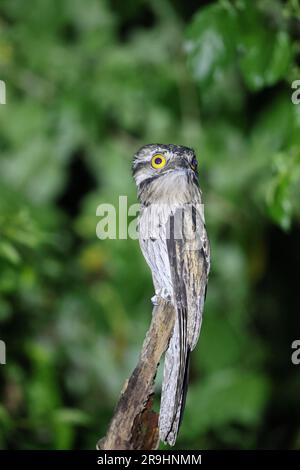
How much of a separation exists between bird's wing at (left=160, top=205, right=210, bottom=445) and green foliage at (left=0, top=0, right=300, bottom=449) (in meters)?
2.57

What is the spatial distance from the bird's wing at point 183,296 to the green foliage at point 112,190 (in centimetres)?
257

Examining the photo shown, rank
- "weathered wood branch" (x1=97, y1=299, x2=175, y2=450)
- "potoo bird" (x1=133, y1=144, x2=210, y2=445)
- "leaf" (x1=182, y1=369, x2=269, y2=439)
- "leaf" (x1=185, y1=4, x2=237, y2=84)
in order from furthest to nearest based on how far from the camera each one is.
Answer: "leaf" (x1=182, y1=369, x2=269, y2=439), "leaf" (x1=185, y1=4, x2=237, y2=84), "potoo bird" (x1=133, y1=144, x2=210, y2=445), "weathered wood branch" (x1=97, y1=299, x2=175, y2=450)

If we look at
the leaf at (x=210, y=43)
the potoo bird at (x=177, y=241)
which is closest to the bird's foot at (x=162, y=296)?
the potoo bird at (x=177, y=241)

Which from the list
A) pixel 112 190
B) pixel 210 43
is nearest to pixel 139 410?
pixel 210 43

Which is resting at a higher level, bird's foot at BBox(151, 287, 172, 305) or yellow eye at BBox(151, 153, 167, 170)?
yellow eye at BBox(151, 153, 167, 170)

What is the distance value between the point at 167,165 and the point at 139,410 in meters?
0.63

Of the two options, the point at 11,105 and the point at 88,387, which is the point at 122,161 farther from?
the point at 88,387

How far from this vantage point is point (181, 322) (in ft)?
5.46

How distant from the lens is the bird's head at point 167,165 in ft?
5.54

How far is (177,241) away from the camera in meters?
1.74

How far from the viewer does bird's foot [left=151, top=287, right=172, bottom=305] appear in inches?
67.0

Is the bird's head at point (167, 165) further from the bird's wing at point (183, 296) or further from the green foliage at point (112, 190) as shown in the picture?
the green foliage at point (112, 190)

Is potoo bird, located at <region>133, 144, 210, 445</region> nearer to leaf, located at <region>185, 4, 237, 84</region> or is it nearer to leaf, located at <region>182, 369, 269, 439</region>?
leaf, located at <region>185, 4, 237, 84</region>

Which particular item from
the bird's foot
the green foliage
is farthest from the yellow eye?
the green foliage
